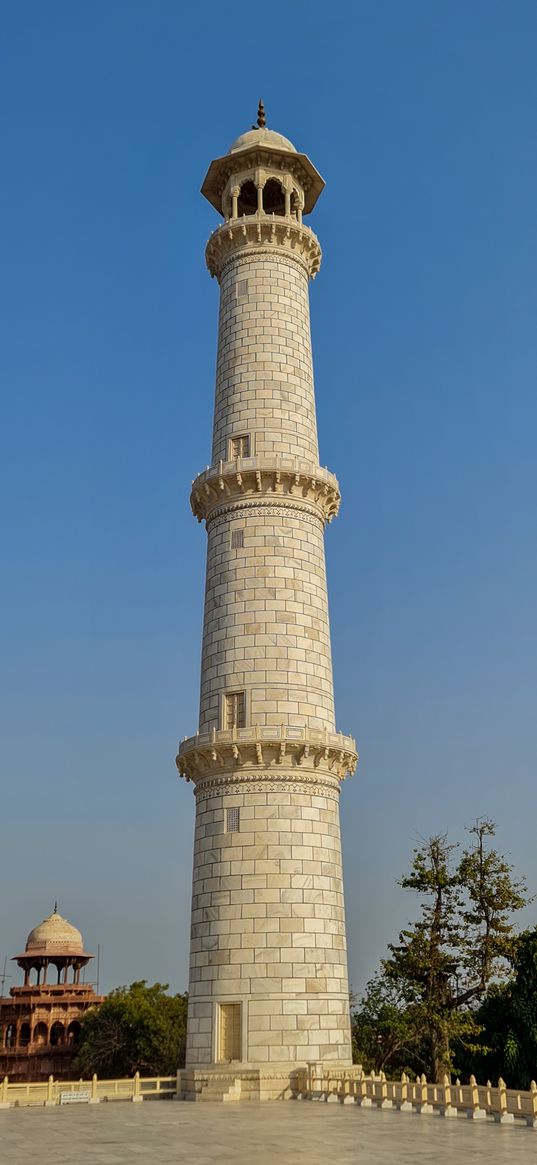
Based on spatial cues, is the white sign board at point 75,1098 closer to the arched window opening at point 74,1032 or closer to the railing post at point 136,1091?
the railing post at point 136,1091

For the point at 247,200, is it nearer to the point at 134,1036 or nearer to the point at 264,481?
the point at 264,481

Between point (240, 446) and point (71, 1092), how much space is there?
803 inches

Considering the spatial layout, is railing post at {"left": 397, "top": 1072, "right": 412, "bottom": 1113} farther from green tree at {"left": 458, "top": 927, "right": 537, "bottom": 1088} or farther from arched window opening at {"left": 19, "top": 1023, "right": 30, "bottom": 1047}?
arched window opening at {"left": 19, "top": 1023, "right": 30, "bottom": 1047}

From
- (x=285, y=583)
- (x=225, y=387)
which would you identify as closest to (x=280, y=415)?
(x=225, y=387)

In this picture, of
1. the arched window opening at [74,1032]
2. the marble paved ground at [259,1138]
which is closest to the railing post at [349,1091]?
the marble paved ground at [259,1138]

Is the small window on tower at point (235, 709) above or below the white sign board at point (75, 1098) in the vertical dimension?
above

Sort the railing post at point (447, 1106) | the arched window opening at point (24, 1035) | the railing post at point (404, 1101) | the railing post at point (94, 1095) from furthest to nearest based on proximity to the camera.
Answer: the arched window opening at point (24, 1035), the railing post at point (94, 1095), the railing post at point (404, 1101), the railing post at point (447, 1106)

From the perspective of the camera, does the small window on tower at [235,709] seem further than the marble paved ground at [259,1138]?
Yes

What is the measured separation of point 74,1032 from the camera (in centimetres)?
6681

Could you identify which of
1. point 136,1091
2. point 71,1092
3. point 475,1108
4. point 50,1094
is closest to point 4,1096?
point 50,1094

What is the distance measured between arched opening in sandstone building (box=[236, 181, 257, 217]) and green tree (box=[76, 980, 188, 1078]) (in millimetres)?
44629

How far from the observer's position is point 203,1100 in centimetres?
2706

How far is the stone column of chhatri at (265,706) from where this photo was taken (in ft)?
91.5

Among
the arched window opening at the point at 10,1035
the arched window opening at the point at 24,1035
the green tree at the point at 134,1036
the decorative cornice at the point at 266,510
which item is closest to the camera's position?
the decorative cornice at the point at 266,510
